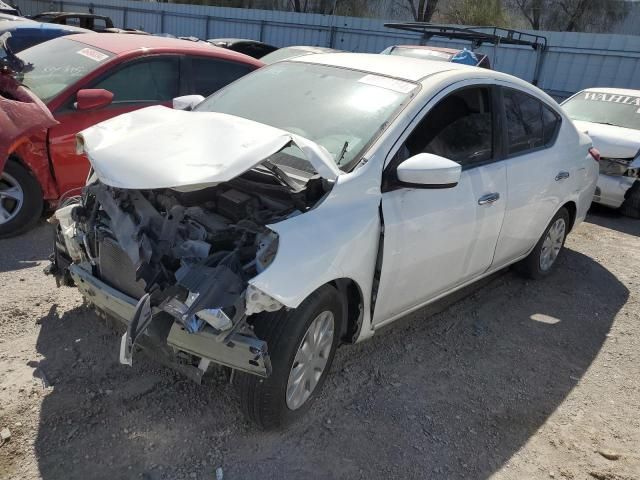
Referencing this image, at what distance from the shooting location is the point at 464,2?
23078 millimetres

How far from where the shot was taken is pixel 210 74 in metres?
5.62

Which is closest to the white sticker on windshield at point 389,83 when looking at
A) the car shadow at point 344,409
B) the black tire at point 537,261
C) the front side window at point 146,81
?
the car shadow at point 344,409

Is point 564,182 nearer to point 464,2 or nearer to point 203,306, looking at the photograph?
point 203,306

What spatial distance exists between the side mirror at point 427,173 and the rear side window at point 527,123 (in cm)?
121

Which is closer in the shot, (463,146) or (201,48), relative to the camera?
(463,146)

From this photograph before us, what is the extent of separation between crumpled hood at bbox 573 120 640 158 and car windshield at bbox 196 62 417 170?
4.76 metres

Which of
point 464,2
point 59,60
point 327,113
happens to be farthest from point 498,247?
point 464,2

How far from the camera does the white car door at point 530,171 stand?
385 centimetres

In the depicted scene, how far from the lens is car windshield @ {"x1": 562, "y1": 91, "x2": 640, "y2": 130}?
310 inches

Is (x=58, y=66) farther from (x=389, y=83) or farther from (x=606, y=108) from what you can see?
(x=606, y=108)

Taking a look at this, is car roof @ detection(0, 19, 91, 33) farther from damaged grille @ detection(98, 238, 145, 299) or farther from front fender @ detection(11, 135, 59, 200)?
damaged grille @ detection(98, 238, 145, 299)

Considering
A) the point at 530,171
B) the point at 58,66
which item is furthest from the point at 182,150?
the point at 58,66

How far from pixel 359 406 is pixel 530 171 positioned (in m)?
2.12

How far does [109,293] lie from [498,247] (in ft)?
8.54
